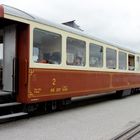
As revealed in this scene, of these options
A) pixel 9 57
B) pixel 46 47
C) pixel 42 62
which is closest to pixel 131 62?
pixel 46 47

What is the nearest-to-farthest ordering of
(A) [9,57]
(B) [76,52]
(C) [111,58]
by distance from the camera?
(A) [9,57]
(B) [76,52]
(C) [111,58]

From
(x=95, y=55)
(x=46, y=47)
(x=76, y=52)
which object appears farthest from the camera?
(x=95, y=55)

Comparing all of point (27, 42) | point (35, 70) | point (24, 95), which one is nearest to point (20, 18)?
point (27, 42)

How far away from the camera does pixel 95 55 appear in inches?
477

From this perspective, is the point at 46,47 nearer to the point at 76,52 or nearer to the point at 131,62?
the point at 76,52

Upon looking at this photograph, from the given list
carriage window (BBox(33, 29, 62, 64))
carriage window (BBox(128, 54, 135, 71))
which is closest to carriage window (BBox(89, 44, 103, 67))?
carriage window (BBox(33, 29, 62, 64))

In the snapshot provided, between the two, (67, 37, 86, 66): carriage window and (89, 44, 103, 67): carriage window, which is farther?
(89, 44, 103, 67): carriage window

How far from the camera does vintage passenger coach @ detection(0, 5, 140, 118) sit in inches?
331

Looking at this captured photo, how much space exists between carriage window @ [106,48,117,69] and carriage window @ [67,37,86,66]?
8.06 feet

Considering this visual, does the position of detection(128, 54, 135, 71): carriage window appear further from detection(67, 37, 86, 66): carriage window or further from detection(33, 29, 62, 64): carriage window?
detection(33, 29, 62, 64): carriage window

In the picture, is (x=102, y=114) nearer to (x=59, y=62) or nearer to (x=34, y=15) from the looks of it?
(x=59, y=62)

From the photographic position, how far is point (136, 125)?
8445 mm

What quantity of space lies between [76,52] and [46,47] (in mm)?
1707

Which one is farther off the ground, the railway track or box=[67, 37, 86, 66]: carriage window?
box=[67, 37, 86, 66]: carriage window
